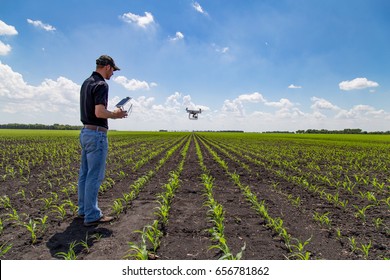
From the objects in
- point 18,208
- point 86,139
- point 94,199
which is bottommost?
point 18,208

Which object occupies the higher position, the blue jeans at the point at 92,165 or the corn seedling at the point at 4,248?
the blue jeans at the point at 92,165

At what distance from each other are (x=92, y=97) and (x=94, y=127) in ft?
1.66

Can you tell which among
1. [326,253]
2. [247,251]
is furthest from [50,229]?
[326,253]

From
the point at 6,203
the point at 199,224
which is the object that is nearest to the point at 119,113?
the point at 199,224

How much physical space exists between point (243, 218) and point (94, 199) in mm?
2759

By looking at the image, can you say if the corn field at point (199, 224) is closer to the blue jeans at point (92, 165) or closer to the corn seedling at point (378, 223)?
the corn seedling at point (378, 223)

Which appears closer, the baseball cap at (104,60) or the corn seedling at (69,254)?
the corn seedling at (69,254)

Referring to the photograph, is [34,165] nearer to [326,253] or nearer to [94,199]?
[94,199]

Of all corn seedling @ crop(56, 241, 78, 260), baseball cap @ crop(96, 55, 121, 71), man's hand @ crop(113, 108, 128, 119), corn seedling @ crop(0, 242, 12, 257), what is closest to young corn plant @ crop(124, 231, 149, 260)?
corn seedling @ crop(56, 241, 78, 260)

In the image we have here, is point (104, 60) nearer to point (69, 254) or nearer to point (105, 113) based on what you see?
point (105, 113)

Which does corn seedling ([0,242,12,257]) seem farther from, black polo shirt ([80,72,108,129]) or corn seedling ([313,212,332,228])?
corn seedling ([313,212,332,228])

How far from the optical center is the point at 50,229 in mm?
4434

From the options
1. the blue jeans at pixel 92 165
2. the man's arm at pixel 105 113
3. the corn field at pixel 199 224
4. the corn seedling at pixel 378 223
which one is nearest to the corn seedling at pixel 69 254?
the corn field at pixel 199 224

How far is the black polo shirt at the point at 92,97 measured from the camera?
14.5 feet
